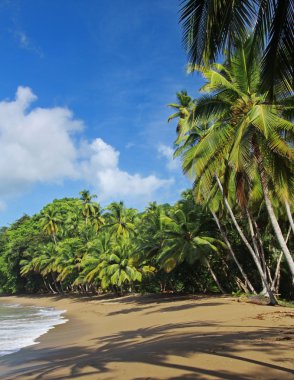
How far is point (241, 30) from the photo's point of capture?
18.0ft

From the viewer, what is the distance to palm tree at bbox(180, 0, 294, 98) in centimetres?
518

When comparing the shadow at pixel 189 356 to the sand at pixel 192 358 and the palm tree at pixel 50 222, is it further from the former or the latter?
the palm tree at pixel 50 222

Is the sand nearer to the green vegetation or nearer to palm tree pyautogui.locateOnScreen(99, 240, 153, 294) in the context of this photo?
the green vegetation

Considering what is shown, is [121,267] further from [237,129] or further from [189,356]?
[189,356]

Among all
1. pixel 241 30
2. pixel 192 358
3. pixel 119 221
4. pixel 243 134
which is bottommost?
pixel 192 358

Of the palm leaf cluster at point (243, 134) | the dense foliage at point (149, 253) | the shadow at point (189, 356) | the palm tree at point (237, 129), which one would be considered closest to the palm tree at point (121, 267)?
the dense foliage at point (149, 253)

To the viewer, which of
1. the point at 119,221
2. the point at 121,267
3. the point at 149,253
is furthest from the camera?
the point at 119,221

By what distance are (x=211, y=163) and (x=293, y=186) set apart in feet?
9.59

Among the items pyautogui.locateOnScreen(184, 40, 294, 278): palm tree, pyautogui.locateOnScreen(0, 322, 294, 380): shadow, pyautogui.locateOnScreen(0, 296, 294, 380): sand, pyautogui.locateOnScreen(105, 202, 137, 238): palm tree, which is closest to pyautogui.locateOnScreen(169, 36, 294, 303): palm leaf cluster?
pyautogui.locateOnScreen(184, 40, 294, 278): palm tree

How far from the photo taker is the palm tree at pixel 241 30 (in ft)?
17.0

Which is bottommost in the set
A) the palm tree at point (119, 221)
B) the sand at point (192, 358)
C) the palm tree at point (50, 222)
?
the sand at point (192, 358)

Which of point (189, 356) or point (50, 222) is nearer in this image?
point (189, 356)

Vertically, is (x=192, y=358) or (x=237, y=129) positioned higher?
(x=237, y=129)

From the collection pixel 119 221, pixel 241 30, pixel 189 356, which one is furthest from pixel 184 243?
pixel 241 30
